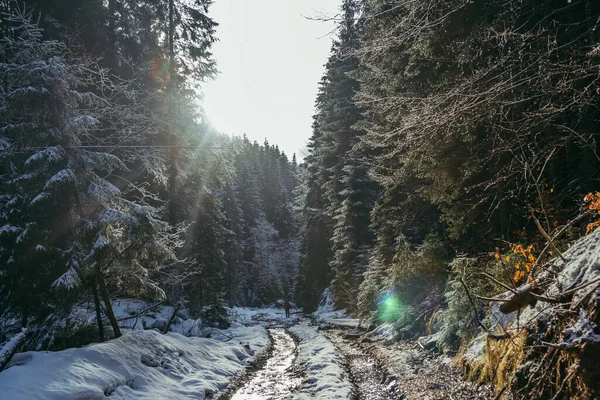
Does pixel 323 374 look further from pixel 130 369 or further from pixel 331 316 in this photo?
pixel 331 316

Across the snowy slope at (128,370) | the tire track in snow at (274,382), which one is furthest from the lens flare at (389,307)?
the snowy slope at (128,370)

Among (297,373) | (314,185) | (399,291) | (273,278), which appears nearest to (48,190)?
(297,373)

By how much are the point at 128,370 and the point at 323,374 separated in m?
4.77

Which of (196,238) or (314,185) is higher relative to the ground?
(314,185)

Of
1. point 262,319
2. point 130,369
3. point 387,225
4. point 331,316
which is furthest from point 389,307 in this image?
point 262,319

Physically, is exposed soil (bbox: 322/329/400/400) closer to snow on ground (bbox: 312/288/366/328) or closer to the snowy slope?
the snowy slope

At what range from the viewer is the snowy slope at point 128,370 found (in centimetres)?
567

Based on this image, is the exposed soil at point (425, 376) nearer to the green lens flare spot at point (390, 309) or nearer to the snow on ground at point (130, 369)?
the green lens flare spot at point (390, 309)

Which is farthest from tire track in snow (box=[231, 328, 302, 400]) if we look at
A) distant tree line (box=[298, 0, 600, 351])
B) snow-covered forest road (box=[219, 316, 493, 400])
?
distant tree line (box=[298, 0, 600, 351])

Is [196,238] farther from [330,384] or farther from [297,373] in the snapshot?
[330,384]

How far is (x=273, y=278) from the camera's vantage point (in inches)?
2461

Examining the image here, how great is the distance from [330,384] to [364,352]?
12.7 ft

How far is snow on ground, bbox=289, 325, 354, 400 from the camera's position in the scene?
7.54m

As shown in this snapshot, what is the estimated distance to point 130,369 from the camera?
7.70 meters
